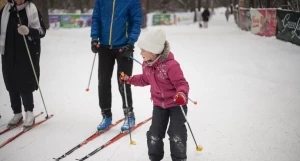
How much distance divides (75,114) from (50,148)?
127 cm

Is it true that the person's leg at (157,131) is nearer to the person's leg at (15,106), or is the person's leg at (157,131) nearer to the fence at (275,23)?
the person's leg at (15,106)

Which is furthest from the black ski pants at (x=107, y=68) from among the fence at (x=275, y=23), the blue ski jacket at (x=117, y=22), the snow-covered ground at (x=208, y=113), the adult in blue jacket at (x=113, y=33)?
the fence at (x=275, y=23)

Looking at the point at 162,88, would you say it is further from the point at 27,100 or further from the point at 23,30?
the point at 27,100

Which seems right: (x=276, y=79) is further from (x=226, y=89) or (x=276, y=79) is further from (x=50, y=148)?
(x=50, y=148)

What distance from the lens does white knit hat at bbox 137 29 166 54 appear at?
106 inches

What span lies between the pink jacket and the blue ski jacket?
3.17 ft

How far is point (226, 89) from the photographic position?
5820mm

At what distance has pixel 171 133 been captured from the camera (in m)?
2.82

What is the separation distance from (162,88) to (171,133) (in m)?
0.46

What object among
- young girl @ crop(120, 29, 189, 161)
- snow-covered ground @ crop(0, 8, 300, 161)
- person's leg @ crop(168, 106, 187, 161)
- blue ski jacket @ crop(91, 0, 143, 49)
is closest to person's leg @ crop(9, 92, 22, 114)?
snow-covered ground @ crop(0, 8, 300, 161)

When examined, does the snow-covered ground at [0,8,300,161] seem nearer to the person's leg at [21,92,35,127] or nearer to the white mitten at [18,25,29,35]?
the person's leg at [21,92,35,127]

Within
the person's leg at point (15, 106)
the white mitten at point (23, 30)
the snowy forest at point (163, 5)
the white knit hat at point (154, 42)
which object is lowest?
the person's leg at point (15, 106)

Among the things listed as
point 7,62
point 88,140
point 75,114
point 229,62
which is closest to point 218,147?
point 88,140

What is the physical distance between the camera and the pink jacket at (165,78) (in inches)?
103
